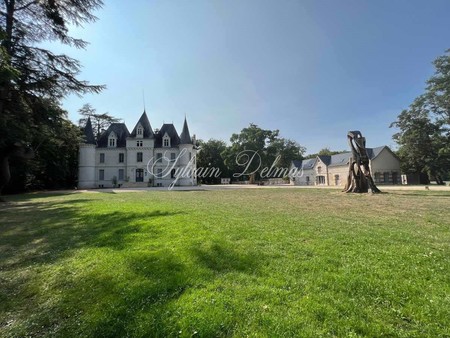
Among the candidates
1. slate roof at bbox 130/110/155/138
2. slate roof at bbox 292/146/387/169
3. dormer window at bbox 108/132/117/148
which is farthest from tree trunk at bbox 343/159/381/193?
dormer window at bbox 108/132/117/148

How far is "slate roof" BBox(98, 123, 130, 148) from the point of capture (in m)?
39.9

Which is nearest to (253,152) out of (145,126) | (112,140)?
(145,126)

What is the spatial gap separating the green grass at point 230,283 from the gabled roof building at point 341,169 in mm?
39552

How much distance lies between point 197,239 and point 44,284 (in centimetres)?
276

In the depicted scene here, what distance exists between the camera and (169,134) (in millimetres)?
41562

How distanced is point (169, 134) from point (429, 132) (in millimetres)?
41855

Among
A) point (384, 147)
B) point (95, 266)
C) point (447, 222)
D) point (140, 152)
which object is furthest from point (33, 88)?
point (384, 147)

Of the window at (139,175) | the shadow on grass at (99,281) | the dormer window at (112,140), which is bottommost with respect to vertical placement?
the shadow on grass at (99,281)

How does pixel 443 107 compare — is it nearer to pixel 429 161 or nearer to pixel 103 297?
pixel 429 161

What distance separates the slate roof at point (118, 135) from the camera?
131 ft

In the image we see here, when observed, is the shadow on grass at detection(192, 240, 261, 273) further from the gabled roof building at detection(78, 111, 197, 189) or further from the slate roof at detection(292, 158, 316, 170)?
the slate roof at detection(292, 158, 316, 170)

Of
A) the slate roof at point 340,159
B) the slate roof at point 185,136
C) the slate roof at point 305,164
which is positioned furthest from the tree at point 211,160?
the slate roof at point 340,159

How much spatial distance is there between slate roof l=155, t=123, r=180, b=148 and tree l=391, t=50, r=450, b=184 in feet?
122

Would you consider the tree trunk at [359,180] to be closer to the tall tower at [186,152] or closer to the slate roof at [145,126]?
the tall tower at [186,152]
